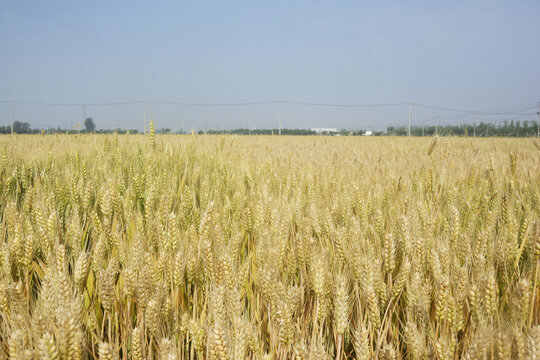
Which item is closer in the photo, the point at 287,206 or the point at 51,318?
the point at 51,318

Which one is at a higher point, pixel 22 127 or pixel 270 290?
pixel 22 127

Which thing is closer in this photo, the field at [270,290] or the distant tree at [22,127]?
the field at [270,290]

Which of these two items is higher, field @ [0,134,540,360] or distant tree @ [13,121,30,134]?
distant tree @ [13,121,30,134]

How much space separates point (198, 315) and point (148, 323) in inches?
11.4

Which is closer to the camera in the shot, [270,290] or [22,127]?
[270,290]

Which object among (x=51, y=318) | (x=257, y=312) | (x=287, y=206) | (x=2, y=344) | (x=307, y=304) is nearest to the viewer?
(x=51, y=318)

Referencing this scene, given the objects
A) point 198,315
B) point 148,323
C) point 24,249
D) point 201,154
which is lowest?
point 198,315

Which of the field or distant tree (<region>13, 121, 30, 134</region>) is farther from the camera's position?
distant tree (<region>13, 121, 30, 134</region>)

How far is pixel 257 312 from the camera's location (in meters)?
1.09

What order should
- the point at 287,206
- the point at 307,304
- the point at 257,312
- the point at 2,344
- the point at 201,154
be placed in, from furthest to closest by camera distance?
the point at 201,154, the point at 287,206, the point at 307,304, the point at 257,312, the point at 2,344

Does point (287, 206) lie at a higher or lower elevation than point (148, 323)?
higher

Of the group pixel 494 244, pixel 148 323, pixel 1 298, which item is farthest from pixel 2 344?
pixel 494 244

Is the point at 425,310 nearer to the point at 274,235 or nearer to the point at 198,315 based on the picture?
the point at 274,235

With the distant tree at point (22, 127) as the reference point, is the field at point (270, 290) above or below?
below
